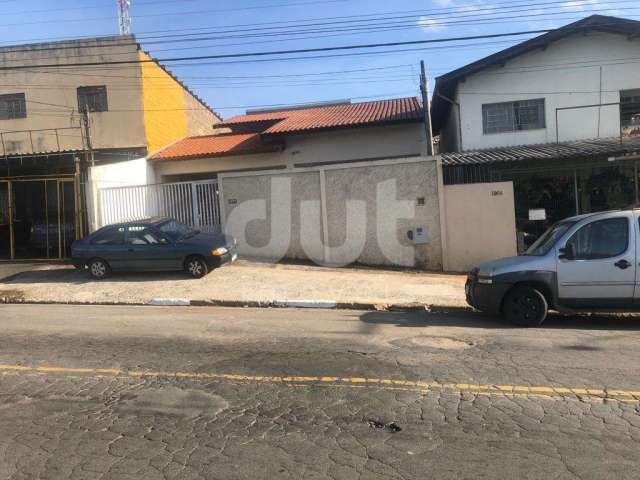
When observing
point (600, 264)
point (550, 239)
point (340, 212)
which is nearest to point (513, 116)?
point (340, 212)

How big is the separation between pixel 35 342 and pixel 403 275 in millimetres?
8325

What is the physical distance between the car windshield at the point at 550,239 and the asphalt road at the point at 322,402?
115cm

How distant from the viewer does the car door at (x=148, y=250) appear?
1317 cm

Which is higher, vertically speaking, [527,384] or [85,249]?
[85,249]

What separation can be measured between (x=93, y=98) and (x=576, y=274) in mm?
21130

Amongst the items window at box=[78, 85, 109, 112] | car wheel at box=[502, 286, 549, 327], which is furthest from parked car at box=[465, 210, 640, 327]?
window at box=[78, 85, 109, 112]

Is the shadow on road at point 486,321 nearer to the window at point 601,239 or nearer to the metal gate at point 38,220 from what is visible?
the window at point 601,239

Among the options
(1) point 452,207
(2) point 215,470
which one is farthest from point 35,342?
(1) point 452,207

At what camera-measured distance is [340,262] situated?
14.9 meters

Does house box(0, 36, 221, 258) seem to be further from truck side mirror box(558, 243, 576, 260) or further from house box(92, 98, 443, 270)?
truck side mirror box(558, 243, 576, 260)

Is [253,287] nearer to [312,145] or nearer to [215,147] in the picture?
[312,145]

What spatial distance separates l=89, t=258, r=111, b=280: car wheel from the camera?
535 inches

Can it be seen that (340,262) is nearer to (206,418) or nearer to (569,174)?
(569,174)

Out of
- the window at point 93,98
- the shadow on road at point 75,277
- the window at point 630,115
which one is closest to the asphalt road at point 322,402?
the shadow on road at point 75,277
